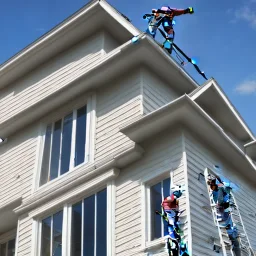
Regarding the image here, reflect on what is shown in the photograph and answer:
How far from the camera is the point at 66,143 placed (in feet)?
53.7

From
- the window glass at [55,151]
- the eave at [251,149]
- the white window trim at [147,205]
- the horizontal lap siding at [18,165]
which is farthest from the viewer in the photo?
the eave at [251,149]

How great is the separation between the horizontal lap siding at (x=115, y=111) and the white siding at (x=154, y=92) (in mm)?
215

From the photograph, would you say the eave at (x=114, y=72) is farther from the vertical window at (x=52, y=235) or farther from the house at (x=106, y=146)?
the vertical window at (x=52, y=235)

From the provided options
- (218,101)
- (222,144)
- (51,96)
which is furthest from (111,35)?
(222,144)

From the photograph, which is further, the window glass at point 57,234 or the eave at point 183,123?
the window glass at point 57,234

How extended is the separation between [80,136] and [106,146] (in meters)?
1.18

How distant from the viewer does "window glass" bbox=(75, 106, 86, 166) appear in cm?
1570

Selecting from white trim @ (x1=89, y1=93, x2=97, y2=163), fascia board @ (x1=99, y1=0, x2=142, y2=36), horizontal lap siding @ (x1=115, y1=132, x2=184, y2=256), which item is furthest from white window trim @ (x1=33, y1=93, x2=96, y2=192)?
fascia board @ (x1=99, y1=0, x2=142, y2=36)

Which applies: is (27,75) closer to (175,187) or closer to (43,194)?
(43,194)

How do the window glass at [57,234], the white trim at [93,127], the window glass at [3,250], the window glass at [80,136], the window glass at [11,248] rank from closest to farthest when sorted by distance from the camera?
the window glass at [57,234] → the white trim at [93,127] → the window glass at [80,136] → the window glass at [11,248] → the window glass at [3,250]

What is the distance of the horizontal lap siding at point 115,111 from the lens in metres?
15.1

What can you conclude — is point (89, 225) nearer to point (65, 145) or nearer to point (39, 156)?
point (65, 145)

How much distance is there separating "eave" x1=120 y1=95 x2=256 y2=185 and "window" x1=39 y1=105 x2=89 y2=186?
212 centimetres

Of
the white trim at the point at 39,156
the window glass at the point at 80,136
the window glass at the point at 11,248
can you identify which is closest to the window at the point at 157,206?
the window glass at the point at 80,136
